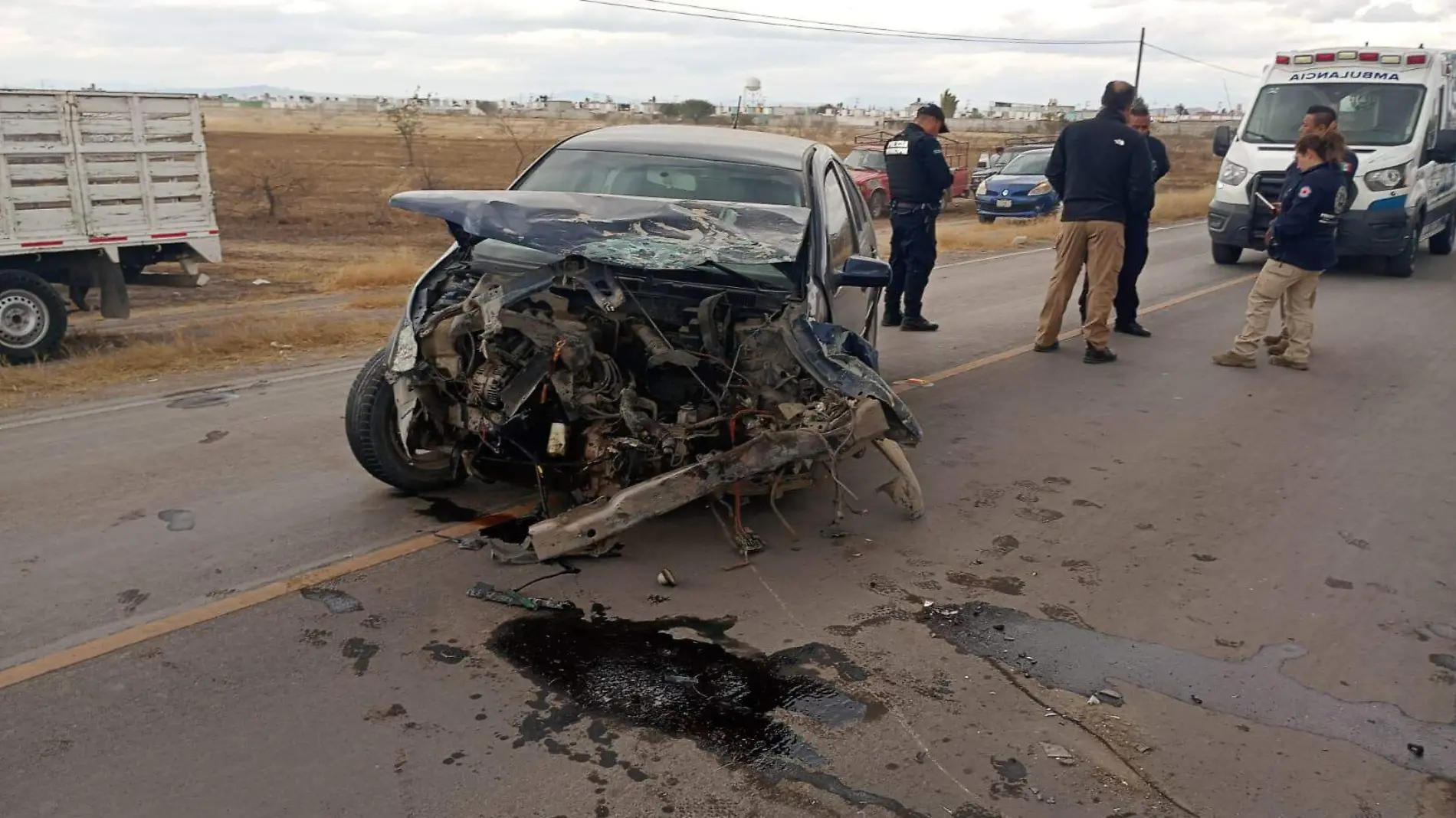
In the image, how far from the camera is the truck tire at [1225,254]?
15062 mm

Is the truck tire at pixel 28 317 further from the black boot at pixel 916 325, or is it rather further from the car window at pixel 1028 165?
the car window at pixel 1028 165

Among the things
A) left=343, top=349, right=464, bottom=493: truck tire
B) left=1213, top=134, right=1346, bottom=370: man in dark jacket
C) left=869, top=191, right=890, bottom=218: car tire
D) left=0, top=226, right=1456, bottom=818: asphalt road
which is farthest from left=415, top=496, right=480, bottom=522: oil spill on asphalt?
left=869, top=191, right=890, bottom=218: car tire

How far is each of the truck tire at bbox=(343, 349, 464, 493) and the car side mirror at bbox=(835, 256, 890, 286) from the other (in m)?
2.22

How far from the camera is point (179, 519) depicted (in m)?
5.31

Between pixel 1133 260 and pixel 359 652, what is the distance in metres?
7.75

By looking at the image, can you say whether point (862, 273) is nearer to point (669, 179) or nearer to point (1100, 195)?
point (669, 179)

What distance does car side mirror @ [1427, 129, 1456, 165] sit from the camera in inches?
518

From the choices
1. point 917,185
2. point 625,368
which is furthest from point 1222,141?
point 625,368

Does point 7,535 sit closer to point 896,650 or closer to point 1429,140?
point 896,650

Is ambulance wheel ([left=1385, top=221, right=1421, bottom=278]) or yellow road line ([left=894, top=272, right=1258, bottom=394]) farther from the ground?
ambulance wheel ([left=1385, top=221, right=1421, bottom=278])

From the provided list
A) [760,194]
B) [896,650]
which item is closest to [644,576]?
[896,650]

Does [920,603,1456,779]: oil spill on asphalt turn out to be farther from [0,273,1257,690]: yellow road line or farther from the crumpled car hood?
[0,273,1257,690]: yellow road line

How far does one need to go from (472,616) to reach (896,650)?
157 cm

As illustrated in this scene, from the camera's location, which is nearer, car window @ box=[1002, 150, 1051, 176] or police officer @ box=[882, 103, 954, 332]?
police officer @ box=[882, 103, 954, 332]
